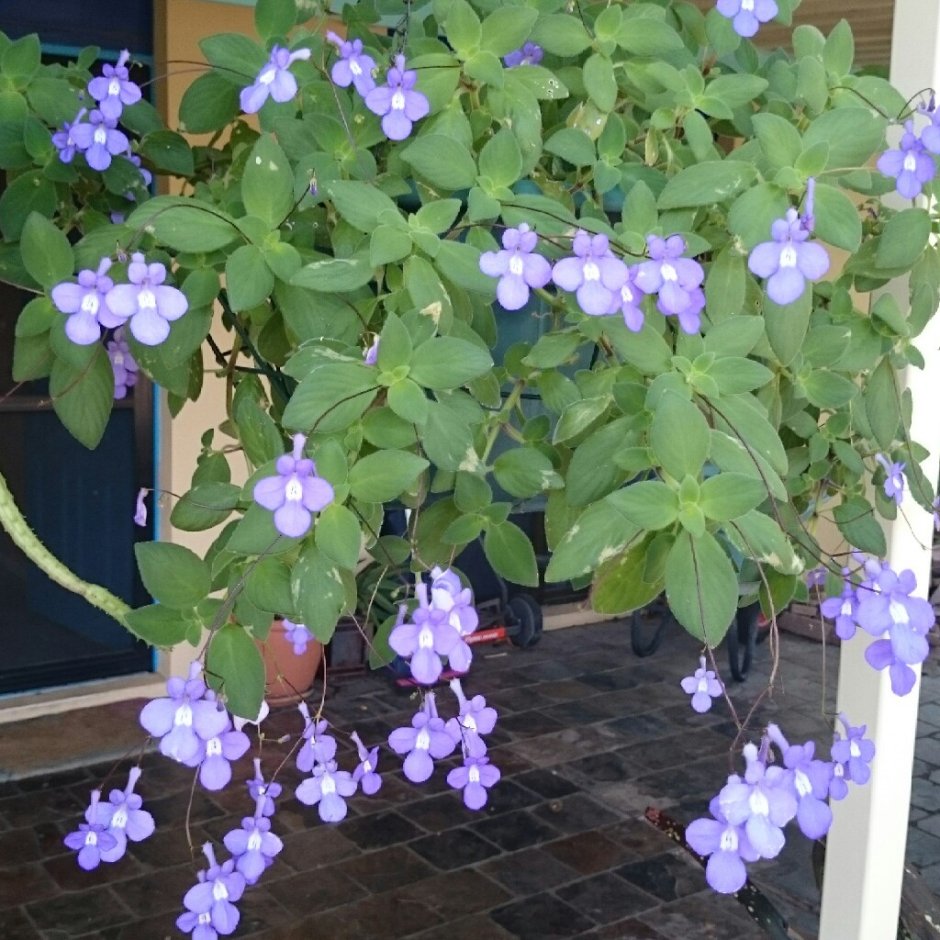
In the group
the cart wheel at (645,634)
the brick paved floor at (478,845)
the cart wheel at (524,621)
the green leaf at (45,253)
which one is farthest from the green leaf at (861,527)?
the cart wheel at (524,621)

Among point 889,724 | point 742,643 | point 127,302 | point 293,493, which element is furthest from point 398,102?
point 742,643

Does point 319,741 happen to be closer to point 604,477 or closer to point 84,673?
point 604,477

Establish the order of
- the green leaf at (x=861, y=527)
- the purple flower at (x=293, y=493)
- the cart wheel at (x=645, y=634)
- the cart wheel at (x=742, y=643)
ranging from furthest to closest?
the cart wheel at (x=645, y=634)
the cart wheel at (x=742, y=643)
the green leaf at (x=861, y=527)
the purple flower at (x=293, y=493)

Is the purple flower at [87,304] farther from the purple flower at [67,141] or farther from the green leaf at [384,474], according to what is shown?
the purple flower at [67,141]

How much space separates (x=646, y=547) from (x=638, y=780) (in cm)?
330


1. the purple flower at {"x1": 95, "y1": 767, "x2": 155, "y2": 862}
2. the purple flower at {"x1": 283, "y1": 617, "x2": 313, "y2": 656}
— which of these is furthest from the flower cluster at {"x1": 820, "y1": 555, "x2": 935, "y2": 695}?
the purple flower at {"x1": 95, "y1": 767, "x2": 155, "y2": 862}

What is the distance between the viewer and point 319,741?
3.65 feet

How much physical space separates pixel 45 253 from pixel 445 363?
Result: 0.39 metres

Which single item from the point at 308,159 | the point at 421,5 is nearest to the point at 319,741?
the point at 308,159

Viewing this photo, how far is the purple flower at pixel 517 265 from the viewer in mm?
927

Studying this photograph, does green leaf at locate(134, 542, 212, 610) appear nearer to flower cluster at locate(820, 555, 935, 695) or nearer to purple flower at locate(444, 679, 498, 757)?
purple flower at locate(444, 679, 498, 757)

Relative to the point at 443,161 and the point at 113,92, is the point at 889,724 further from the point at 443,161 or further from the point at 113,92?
A: the point at 113,92

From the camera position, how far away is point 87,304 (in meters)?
0.93

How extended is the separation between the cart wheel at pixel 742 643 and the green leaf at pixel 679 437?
14.2 ft
